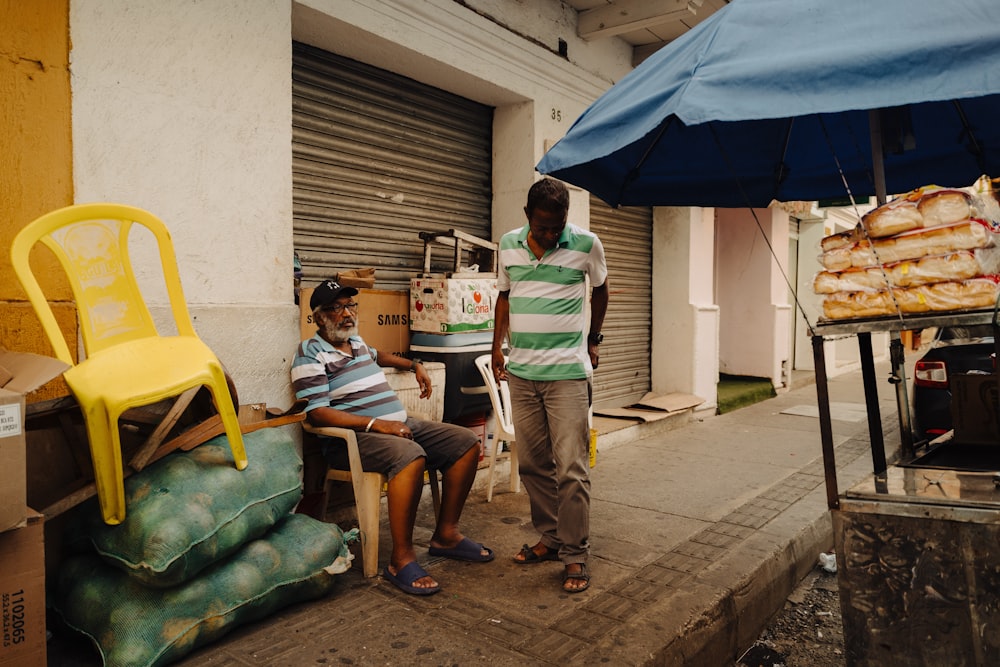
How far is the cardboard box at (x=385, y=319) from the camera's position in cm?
475

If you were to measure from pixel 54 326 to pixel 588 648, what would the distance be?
2.35 meters

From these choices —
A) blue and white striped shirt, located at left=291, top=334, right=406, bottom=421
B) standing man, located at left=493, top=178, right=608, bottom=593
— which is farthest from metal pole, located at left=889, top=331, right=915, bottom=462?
blue and white striped shirt, located at left=291, top=334, right=406, bottom=421

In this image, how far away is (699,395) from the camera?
26.6 ft

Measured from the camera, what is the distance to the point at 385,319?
16.1 feet

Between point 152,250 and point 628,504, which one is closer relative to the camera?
point 152,250

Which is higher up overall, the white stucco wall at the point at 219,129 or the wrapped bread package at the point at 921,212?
the white stucco wall at the point at 219,129

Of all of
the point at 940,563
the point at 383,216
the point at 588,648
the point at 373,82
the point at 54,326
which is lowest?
the point at 588,648

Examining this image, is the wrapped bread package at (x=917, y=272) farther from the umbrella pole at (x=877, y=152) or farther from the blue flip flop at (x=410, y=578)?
the blue flip flop at (x=410, y=578)

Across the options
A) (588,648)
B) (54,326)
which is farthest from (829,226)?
(54,326)

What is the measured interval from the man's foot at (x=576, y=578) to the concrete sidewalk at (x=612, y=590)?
0.12 ft

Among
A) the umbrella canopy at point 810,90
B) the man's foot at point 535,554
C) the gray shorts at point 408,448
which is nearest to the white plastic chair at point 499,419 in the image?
the gray shorts at point 408,448

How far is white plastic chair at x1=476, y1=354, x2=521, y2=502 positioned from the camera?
470 centimetres

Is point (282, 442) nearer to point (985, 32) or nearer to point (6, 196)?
point (6, 196)

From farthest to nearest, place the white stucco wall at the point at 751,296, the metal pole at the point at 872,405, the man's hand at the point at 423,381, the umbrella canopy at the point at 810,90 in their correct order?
the white stucco wall at the point at 751,296 → the man's hand at the point at 423,381 → the metal pole at the point at 872,405 → the umbrella canopy at the point at 810,90
